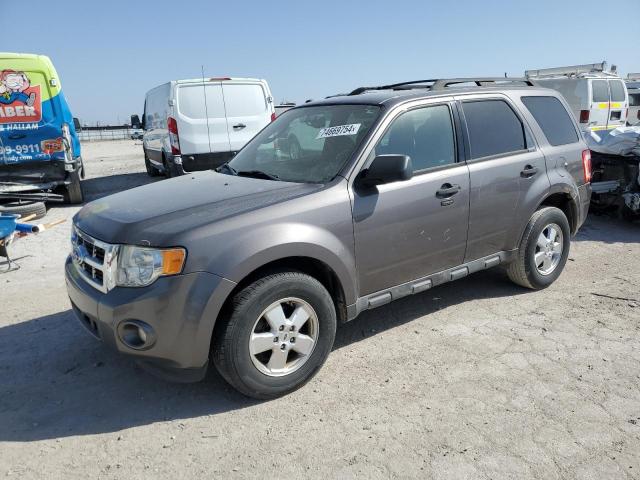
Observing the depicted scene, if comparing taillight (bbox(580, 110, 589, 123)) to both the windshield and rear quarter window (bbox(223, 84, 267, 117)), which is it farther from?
the windshield

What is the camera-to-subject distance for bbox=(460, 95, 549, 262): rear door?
396 centimetres

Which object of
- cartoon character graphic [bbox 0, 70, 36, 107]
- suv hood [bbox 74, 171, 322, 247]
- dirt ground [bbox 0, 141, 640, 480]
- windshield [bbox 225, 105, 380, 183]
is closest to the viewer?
dirt ground [bbox 0, 141, 640, 480]

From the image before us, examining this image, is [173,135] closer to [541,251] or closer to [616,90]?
[541,251]

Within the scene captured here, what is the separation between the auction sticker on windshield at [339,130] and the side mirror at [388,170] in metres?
0.43

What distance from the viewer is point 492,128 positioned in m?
4.16

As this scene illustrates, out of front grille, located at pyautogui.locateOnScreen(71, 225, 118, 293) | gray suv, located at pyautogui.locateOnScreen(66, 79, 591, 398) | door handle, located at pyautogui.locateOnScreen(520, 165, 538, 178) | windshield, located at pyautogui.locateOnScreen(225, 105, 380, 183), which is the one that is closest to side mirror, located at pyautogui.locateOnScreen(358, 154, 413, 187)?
gray suv, located at pyautogui.locateOnScreen(66, 79, 591, 398)

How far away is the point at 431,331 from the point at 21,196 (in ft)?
26.2

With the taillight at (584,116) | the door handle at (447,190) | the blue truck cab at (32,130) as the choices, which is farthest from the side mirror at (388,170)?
the taillight at (584,116)

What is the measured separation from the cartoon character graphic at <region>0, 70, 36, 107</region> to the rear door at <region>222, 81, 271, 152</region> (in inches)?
135

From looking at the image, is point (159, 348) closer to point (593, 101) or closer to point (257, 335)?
point (257, 335)

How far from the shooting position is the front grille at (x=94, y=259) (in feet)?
9.26

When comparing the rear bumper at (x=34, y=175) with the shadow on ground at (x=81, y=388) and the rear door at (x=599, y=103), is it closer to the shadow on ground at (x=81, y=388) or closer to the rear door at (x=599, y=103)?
the shadow on ground at (x=81, y=388)

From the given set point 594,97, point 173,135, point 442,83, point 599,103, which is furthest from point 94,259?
point 599,103

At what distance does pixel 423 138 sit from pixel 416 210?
600 mm
